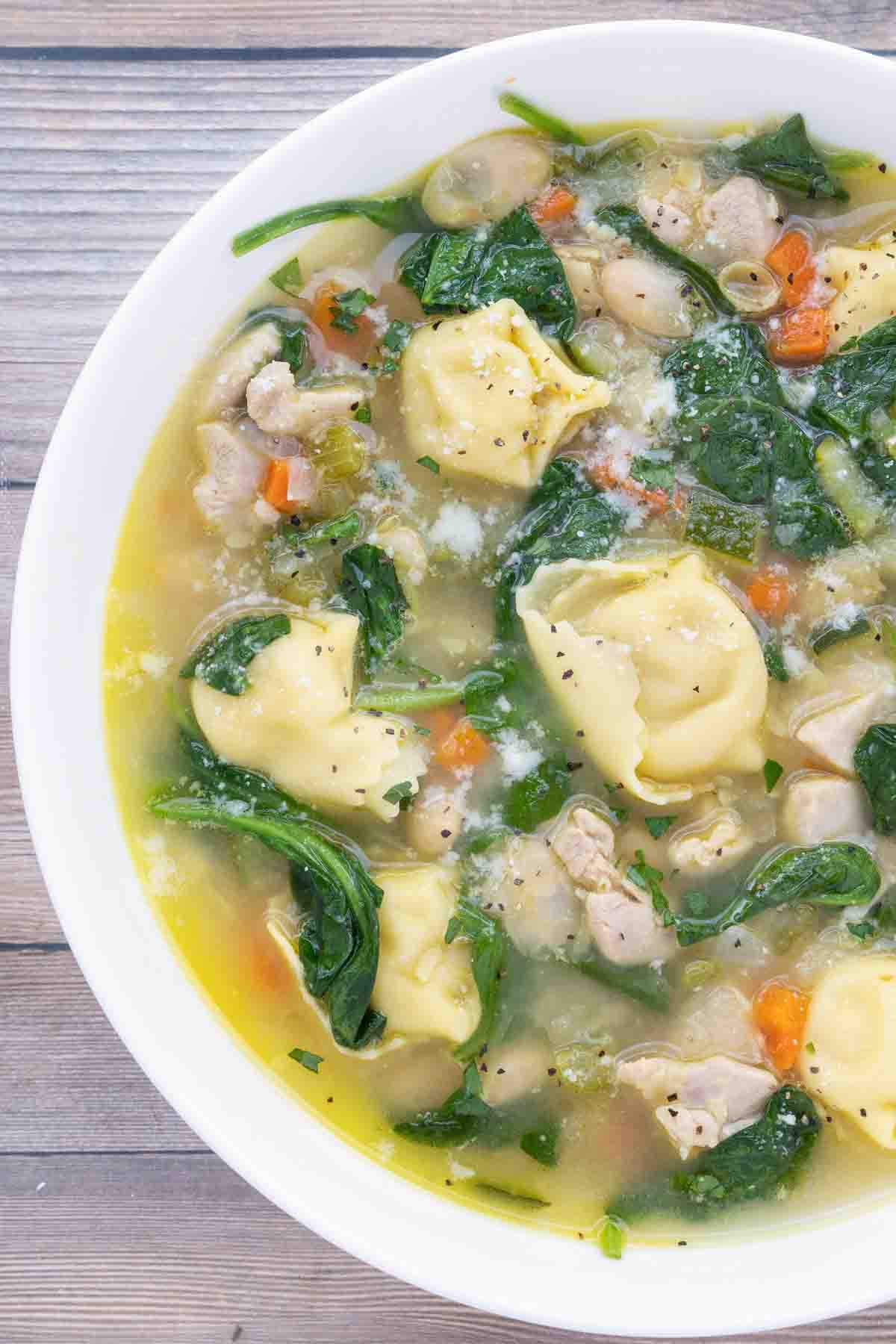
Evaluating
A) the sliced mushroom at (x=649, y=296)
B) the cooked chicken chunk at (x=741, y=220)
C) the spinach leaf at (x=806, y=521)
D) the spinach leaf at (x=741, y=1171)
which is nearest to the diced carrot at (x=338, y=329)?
the sliced mushroom at (x=649, y=296)

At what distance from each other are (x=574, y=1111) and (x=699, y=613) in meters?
1.33

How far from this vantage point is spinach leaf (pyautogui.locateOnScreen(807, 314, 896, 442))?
3.09 m

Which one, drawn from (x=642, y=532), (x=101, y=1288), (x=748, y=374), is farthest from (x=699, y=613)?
(x=101, y=1288)

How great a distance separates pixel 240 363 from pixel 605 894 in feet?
5.28

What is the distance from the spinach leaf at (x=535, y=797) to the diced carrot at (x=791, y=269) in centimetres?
136

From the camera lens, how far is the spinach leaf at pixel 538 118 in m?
2.85

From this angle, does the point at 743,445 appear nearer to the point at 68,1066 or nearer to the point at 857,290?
the point at 857,290

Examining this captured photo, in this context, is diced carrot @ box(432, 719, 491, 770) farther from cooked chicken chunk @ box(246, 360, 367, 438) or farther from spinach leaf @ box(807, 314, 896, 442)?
spinach leaf @ box(807, 314, 896, 442)

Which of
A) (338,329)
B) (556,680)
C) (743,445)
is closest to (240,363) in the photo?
(338,329)

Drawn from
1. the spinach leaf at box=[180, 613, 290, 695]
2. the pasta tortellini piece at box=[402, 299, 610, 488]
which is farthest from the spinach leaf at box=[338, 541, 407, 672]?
the pasta tortellini piece at box=[402, 299, 610, 488]

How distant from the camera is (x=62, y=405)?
3350 mm

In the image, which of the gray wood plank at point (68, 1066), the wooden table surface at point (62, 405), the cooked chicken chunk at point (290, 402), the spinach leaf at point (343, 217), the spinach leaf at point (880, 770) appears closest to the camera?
the spinach leaf at point (343, 217)

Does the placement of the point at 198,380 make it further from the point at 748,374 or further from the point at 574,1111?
the point at 574,1111

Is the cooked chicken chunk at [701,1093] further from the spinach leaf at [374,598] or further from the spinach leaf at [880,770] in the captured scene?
the spinach leaf at [374,598]
